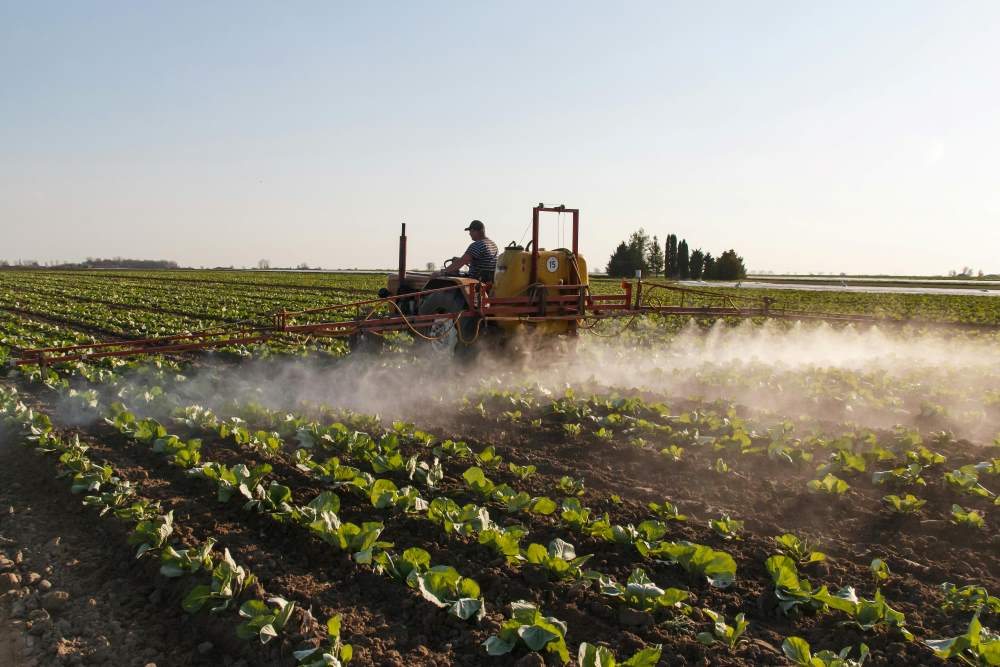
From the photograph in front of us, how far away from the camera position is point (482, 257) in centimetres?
928

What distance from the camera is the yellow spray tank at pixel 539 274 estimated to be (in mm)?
8719

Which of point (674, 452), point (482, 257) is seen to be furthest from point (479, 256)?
point (674, 452)

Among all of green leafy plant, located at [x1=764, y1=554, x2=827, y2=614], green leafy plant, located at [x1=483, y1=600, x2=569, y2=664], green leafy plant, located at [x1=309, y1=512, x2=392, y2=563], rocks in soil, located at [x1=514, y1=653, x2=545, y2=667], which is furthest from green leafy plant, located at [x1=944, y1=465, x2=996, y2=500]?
green leafy plant, located at [x1=309, y1=512, x2=392, y2=563]

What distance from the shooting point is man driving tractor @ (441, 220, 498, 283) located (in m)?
9.25

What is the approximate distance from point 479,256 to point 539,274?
91 cm

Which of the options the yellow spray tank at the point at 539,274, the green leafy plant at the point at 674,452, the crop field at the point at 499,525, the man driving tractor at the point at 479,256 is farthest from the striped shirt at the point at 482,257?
the green leafy plant at the point at 674,452

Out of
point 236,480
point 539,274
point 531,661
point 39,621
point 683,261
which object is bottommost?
point 39,621

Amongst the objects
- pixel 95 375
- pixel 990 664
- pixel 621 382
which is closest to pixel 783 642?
pixel 990 664

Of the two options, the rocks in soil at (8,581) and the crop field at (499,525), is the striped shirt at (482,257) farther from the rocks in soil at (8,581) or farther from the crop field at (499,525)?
the rocks in soil at (8,581)

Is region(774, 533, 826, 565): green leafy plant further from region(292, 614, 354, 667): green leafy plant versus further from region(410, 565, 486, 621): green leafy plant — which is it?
region(292, 614, 354, 667): green leafy plant

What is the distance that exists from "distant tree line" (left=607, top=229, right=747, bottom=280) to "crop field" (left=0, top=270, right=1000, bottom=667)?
53.8 m

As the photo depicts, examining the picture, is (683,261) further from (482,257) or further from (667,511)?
(667,511)

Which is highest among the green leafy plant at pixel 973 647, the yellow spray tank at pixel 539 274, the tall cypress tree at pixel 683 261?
the tall cypress tree at pixel 683 261

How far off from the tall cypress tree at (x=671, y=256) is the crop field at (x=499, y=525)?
2312 inches
